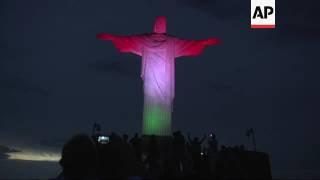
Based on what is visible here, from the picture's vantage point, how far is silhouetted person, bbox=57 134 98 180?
321 centimetres

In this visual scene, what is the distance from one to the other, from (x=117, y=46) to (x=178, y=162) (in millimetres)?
7700

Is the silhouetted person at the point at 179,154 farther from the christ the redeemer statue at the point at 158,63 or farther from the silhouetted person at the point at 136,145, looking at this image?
the christ the redeemer statue at the point at 158,63

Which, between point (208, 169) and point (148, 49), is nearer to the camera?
point (208, 169)

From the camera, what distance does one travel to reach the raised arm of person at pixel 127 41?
1808 cm

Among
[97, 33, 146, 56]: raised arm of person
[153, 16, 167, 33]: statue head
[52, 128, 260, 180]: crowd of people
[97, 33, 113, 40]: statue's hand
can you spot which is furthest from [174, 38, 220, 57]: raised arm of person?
[52, 128, 260, 180]: crowd of people

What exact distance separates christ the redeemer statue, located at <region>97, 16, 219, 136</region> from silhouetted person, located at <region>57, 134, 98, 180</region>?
45.7 ft

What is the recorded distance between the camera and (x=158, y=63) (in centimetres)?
1786

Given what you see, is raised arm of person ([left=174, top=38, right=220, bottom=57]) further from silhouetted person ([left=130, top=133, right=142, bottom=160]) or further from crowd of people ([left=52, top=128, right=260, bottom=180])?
silhouetted person ([left=130, top=133, right=142, bottom=160])

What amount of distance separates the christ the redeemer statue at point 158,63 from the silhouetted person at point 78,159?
13920 mm

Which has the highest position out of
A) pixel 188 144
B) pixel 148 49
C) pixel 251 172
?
pixel 148 49

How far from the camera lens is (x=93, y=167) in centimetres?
327

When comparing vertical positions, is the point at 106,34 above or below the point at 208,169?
above

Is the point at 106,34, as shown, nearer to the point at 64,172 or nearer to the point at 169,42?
the point at 169,42

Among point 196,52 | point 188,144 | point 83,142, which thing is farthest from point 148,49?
point 83,142
